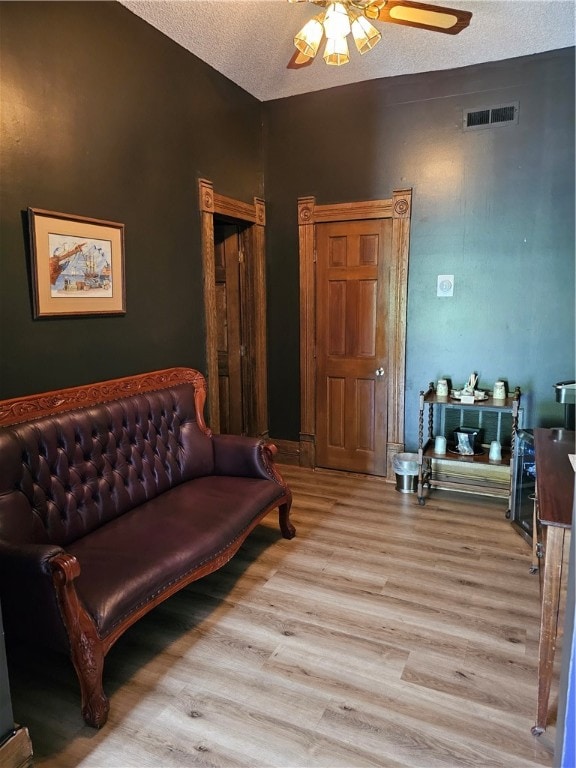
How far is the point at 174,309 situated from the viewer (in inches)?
138

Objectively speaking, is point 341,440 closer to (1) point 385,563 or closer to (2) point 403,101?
(1) point 385,563

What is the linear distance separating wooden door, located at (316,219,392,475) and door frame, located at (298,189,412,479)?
0.05 m

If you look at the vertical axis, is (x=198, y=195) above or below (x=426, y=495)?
above

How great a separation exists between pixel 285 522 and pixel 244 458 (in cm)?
50

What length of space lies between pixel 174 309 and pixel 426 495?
2425mm

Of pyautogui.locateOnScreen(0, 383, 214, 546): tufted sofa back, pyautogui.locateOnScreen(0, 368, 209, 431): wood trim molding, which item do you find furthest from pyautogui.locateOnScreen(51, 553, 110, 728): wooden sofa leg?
pyautogui.locateOnScreen(0, 368, 209, 431): wood trim molding

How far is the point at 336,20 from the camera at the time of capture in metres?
2.35

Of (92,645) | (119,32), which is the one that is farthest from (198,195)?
(92,645)

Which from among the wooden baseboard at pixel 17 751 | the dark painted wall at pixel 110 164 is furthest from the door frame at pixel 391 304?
the wooden baseboard at pixel 17 751

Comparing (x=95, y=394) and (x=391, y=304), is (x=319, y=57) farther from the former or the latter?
(x=95, y=394)

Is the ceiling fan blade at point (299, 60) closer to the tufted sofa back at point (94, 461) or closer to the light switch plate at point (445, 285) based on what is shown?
the light switch plate at point (445, 285)

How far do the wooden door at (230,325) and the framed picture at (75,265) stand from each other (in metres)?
1.66

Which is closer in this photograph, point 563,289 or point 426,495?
point 563,289

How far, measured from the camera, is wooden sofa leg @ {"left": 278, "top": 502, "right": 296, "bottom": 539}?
10.7 ft
